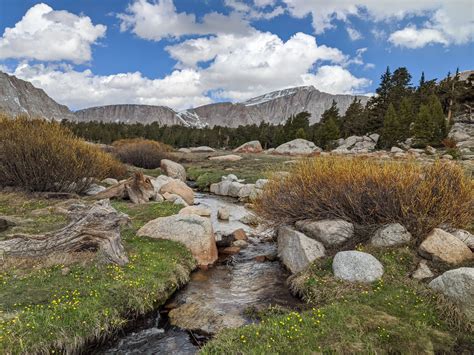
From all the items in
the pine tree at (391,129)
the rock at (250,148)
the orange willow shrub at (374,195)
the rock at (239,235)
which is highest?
the pine tree at (391,129)

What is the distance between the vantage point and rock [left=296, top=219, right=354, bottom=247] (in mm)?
12344

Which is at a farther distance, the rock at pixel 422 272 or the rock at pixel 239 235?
the rock at pixel 239 235

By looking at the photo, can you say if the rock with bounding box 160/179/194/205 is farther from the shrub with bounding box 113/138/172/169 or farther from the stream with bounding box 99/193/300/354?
the shrub with bounding box 113/138/172/169

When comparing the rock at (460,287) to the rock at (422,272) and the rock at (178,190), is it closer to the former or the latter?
the rock at (422,272)

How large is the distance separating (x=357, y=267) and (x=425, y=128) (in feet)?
171

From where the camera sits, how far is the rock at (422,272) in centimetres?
961

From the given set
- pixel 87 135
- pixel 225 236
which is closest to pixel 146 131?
pixel 87 135

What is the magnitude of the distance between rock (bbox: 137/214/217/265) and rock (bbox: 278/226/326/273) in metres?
3.03

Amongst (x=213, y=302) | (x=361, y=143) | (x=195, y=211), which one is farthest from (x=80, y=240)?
(x=361, y=143)

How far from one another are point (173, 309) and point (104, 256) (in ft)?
8.91

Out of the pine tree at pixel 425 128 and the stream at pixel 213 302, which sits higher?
the pine tree at pixel 425 128

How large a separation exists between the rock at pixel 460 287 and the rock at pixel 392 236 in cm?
248

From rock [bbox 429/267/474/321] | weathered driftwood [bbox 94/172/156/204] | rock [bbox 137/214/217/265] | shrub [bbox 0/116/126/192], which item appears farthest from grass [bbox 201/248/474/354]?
shrub [bbox 0/116/126/192]

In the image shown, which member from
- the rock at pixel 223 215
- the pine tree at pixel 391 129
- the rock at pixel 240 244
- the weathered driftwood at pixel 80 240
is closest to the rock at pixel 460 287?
the rock at pixel 240 244
